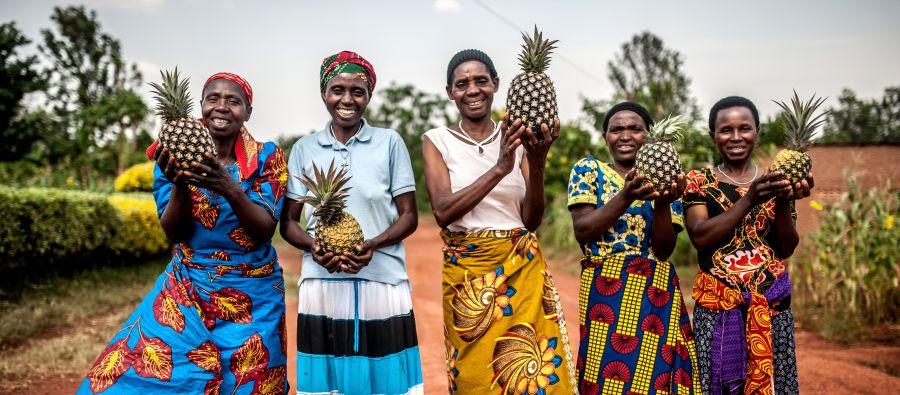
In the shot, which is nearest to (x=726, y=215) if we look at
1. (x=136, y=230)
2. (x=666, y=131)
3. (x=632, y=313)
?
(x=666, y=131)

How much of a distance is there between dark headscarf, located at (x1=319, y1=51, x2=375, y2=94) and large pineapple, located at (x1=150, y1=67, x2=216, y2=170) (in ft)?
2.58

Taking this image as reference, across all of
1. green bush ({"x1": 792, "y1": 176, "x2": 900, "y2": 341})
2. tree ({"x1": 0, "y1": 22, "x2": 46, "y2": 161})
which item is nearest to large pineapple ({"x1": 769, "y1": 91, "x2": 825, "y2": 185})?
green bush ({"x1": 792, "y1": 176, "x2": 900, "y2": 341})

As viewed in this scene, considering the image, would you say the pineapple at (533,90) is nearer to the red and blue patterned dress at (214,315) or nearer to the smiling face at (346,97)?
the smiling face at (346,97)

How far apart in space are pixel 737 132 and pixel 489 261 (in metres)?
1.50

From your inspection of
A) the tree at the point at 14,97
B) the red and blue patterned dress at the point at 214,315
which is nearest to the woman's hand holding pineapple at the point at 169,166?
the red and blue patterned dress at the point at 214,315

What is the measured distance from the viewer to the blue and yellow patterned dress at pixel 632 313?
322 centimetres

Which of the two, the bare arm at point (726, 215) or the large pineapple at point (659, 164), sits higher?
the large pineapple at point (659, 164)

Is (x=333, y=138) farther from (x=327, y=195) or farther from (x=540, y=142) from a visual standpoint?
(x=540, y=142)

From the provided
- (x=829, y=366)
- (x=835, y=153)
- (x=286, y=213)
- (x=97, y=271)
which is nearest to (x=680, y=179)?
(x=286, y=213)

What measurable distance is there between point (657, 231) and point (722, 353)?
0.77 m

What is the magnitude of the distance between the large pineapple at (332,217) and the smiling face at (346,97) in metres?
0.32

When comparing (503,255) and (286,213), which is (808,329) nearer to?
(503,255)

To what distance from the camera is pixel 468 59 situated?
3455mm

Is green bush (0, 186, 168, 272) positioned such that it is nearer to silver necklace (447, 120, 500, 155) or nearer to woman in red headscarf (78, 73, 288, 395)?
woman in red headscarf (78, 73, 288, 395)
